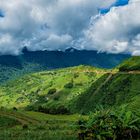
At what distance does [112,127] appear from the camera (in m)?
40.9

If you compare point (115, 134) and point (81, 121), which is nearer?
point (115, 134)

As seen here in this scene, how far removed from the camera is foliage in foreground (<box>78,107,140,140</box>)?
40781 mm

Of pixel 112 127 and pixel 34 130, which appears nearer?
pixel 112 127

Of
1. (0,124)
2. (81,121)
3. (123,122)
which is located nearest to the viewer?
(123,122)

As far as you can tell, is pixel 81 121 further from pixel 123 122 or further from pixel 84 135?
pixel 123 122

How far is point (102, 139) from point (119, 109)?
15.4ft

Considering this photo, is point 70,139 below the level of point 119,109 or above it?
below

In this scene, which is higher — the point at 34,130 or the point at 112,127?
the point at 34,130

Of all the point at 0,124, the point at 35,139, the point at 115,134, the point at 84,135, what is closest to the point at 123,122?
the point at 115,134

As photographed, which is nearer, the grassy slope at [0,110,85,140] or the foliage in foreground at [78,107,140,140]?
the foliage in foreground at [78,107,140,140]

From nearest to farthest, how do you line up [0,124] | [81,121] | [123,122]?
[123,122]
[81,121]
[0,124]

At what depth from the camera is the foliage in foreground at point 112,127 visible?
1606 inches

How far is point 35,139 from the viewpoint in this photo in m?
46.1

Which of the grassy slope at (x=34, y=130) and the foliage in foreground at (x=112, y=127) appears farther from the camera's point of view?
the grassy slope at (x=34, y=130)
